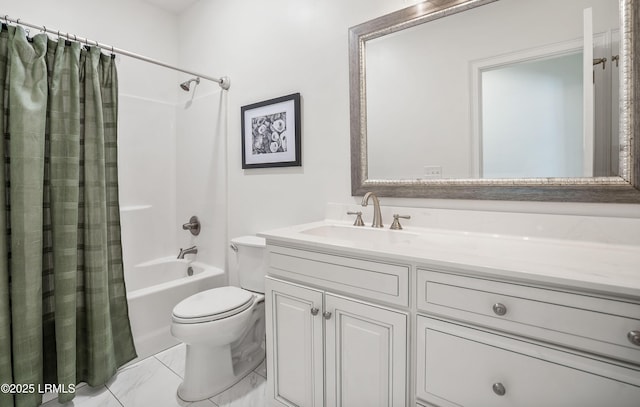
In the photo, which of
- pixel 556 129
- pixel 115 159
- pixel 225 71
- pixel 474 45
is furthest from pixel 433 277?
pixel 225 71

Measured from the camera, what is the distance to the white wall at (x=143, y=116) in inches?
91.7

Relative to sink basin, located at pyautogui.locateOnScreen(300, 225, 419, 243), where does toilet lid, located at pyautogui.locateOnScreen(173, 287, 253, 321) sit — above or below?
→ below

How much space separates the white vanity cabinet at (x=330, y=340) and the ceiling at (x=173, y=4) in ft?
7.65

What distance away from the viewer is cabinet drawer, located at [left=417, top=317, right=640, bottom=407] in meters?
0.74

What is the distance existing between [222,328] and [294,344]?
453mm

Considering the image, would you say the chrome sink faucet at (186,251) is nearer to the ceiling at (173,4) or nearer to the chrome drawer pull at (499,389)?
the ceiling at (173,4)

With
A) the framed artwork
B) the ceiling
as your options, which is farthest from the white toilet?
the ceiling

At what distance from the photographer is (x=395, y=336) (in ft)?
3.39

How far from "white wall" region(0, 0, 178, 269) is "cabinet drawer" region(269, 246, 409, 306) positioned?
1.66 m

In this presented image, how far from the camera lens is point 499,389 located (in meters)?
0.86

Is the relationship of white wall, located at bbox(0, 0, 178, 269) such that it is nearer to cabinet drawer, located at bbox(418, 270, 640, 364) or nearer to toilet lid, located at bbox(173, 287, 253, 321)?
toilet lid, located at bbox(173, 287, 253, 321)

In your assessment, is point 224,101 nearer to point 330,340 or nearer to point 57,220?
point 57,220

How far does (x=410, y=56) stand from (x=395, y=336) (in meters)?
1.24

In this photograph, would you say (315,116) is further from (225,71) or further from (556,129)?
(556,129)
